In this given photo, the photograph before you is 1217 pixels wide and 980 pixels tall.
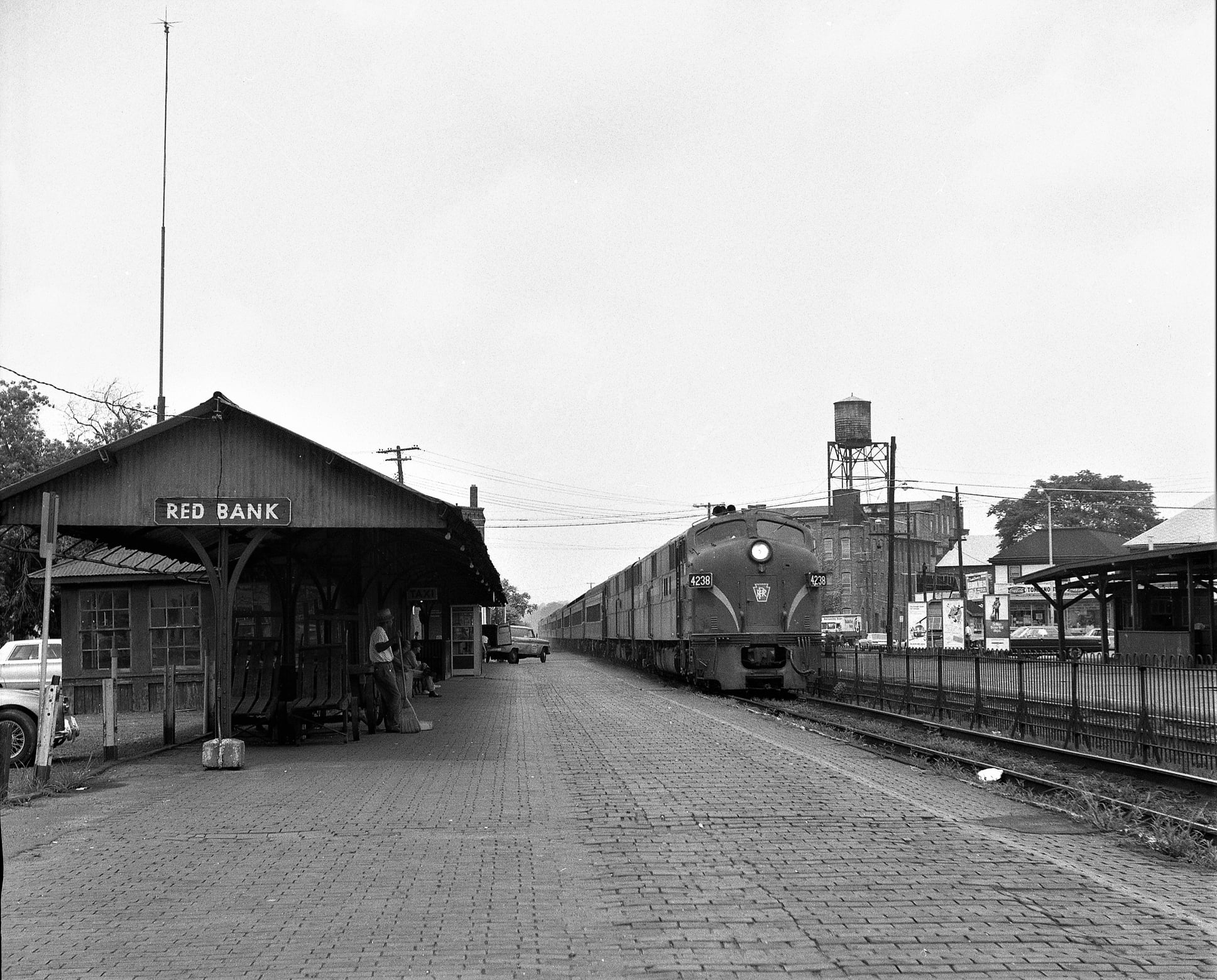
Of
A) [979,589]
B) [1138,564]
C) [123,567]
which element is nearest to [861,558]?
[979,589]

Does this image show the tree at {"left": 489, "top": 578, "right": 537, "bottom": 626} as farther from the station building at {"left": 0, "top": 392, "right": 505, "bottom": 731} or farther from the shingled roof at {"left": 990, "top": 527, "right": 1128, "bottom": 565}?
the station building at {"left": 0, "top": 392, "right": 505, "bottom": 731}

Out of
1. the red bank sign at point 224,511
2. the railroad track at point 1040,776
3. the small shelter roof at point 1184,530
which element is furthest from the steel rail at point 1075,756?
the small shelter roof at point 1184,530

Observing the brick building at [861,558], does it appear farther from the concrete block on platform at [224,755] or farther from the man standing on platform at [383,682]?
the concrete block on platform at [224,755]

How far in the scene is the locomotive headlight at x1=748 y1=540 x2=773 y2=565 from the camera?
988 inches

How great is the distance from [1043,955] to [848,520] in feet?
312

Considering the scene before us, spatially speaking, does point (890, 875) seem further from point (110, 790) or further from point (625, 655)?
point (625, 655)

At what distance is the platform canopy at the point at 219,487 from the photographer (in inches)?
549

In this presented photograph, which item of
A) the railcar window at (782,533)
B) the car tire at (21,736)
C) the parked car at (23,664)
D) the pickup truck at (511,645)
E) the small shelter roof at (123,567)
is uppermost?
the railcar window at (782,533)

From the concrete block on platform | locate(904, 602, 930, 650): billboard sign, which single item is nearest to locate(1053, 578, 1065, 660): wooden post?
locate(904, 602, 930, 650): billboard sign

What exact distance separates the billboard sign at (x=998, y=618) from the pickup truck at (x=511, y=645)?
19.7m

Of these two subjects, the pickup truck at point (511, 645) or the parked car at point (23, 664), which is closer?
the parked car at point (23, 664)

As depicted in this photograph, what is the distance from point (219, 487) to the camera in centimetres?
1430

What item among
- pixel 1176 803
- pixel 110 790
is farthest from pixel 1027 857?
pixel 110 790

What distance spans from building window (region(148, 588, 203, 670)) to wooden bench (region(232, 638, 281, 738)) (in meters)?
7.13
